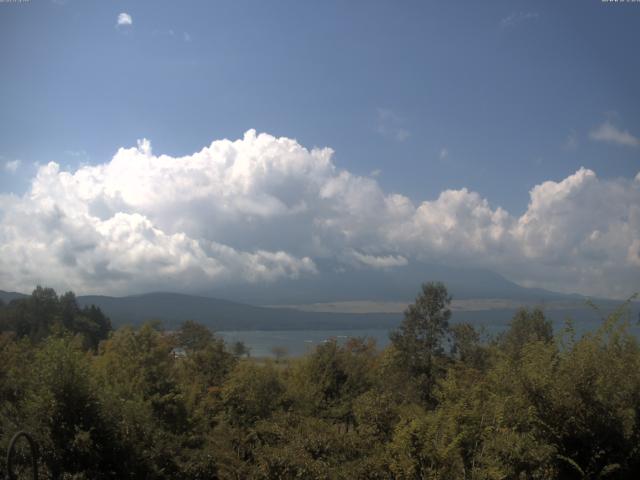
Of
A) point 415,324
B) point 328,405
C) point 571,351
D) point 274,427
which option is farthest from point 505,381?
point 415,324

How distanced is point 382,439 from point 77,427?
687 centimetres

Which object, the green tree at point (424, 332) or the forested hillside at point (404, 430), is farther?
the green tree at point (424, 332)

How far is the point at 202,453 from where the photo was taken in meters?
15.1

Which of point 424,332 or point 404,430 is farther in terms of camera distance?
point 424,332

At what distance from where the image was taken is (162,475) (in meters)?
13.9

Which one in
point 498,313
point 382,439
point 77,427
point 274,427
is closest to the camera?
point 77,427

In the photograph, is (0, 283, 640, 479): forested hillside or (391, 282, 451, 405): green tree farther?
(391, 282, 451, 405): green tree

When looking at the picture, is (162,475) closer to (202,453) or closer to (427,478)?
(202,453)

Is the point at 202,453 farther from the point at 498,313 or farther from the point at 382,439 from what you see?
the point at 498,313

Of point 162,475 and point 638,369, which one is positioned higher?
point 638,369

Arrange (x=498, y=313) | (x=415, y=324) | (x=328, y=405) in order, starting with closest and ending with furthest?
(x=328, y=405), (x=415, y=324), (x=498, y=313)

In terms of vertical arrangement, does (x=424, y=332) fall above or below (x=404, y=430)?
below

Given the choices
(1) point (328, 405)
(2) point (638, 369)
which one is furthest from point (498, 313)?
(2) point (638, 369)

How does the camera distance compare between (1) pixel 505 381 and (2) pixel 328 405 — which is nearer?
(1) pixel 505 381
